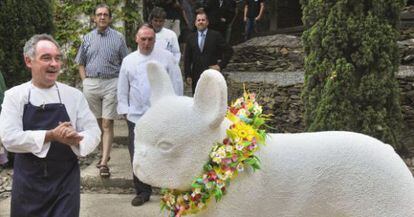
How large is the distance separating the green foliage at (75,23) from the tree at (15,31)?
1.10 m

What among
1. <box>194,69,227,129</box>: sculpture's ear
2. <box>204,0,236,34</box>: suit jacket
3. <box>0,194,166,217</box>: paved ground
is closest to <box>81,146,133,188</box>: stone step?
<box>0,194,166,217</box>: paved ground

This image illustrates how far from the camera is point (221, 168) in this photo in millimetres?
2539

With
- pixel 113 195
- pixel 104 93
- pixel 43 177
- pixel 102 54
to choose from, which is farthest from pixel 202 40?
pixel 43 177

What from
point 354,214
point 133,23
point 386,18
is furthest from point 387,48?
point 133,23

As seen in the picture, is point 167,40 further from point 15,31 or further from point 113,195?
point 15,31

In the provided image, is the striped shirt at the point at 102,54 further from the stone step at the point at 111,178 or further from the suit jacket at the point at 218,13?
the suit jacket at the point at 218,13

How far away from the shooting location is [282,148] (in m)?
2.68

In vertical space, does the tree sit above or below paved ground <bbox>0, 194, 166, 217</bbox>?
above

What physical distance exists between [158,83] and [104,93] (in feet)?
12.1

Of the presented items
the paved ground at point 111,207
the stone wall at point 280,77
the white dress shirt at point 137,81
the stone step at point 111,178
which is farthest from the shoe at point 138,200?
the stone wall at point 280,77

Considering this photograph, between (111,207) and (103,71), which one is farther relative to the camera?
(103,71)

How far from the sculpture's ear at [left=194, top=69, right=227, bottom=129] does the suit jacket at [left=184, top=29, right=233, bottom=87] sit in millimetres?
4408

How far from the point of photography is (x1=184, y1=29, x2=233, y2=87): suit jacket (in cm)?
694

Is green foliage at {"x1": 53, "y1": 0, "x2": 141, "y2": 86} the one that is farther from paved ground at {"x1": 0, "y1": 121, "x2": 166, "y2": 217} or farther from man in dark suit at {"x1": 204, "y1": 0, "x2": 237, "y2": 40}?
paved ground at {"x1": 0, "y1": 121, "x2": 166, "y2": 217}
